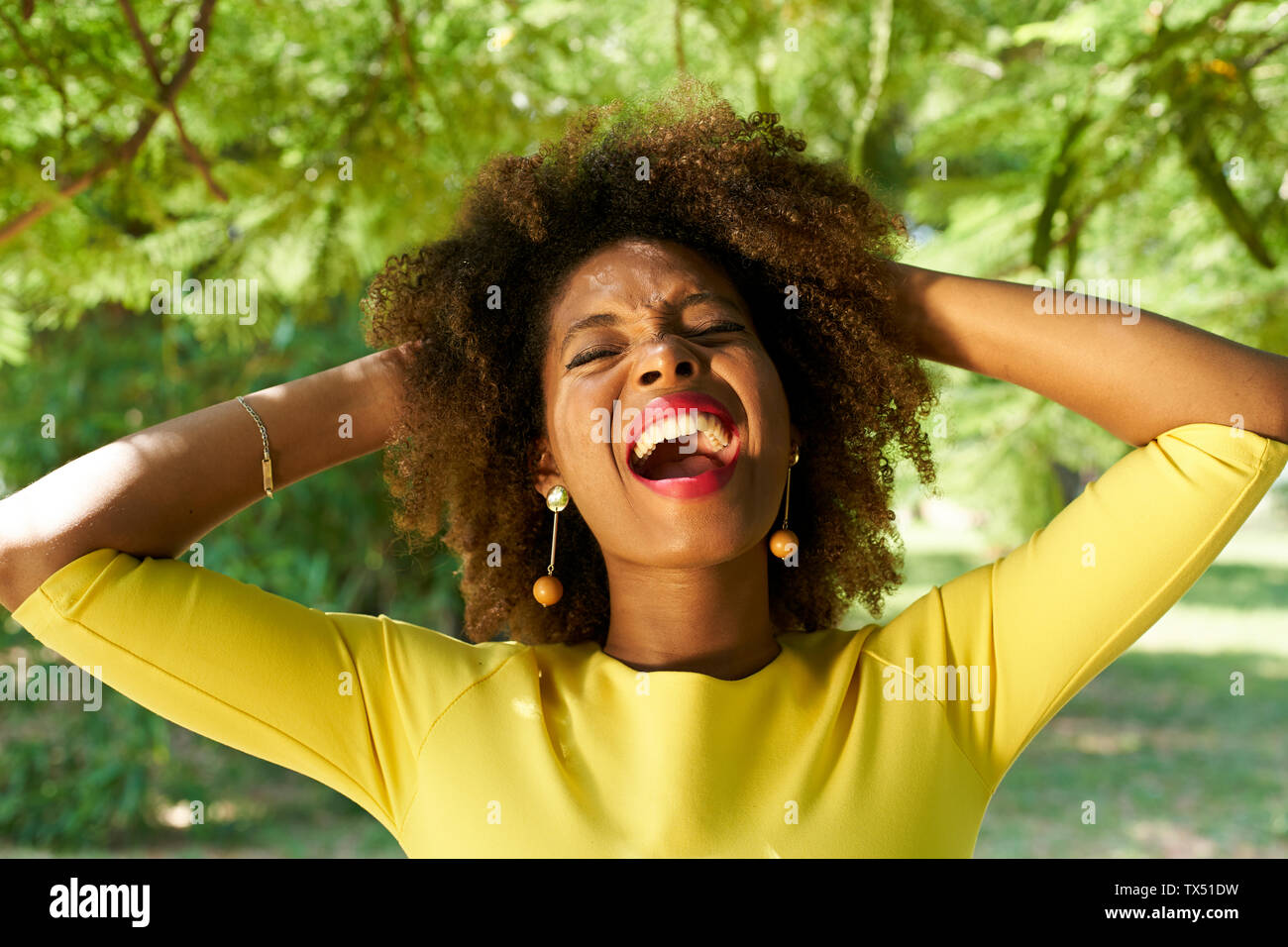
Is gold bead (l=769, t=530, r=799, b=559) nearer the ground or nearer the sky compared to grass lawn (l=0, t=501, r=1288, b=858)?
nearer the sky

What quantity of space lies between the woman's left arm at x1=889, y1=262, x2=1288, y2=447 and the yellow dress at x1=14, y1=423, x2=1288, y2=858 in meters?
0.05

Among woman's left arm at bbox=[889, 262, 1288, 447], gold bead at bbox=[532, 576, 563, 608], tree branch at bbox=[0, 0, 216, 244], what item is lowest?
gold bead at bbox=[532, 576, 563, 608]

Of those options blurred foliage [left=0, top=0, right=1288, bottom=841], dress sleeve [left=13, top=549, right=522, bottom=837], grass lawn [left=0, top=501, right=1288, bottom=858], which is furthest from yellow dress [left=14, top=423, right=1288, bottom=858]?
grass lawn [left=0, top=501, right=1288, bottom=858]

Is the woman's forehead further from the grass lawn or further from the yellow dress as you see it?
the grass lawn

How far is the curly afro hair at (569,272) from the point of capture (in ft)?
6.69

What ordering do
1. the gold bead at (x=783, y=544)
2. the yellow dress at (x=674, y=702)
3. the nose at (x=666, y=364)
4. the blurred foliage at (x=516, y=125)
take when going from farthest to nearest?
the blurred foliage at (x=516, y=125) → the gold bead at (x=783, y=544) → the nose at (x=666, y=364) → the yellow dress at (x=674, y=702)

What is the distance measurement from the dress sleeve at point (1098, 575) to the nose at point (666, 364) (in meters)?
0.58

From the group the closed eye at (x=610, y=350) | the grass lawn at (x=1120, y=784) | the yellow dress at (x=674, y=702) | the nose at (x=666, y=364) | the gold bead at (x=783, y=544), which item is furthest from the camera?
the grass lawn at (x=1120, y=784)

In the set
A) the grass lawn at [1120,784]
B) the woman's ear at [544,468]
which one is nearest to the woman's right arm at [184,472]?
the woman's ear at [544,468]

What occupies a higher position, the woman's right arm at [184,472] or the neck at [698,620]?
the woman's right arm at [184,472]

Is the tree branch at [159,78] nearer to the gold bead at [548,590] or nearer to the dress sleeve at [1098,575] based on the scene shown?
the gold bead at [548,590]

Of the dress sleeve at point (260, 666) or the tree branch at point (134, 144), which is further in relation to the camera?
the tree branch at point (134, 144)

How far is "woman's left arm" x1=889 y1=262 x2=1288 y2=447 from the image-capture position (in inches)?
68.9
